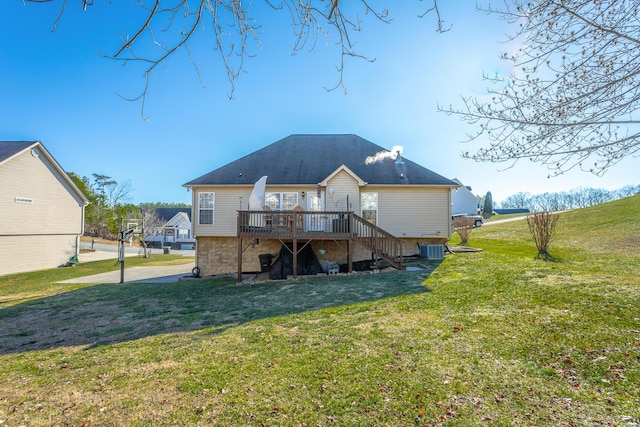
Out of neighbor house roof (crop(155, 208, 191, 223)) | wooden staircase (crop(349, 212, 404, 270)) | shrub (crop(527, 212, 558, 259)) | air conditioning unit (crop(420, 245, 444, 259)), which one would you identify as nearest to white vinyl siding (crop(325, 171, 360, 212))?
wooden staircase (crop(349, 212, 404, 270))

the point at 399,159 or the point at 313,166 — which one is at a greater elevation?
the point at 399,159

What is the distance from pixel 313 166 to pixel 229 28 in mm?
12566

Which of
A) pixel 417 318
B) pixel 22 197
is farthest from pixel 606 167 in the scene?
pixel 22 197

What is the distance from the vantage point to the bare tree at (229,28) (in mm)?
2549

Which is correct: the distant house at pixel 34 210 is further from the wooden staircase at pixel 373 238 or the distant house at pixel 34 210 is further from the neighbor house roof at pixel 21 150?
the wooden staircase at pixel 373 238

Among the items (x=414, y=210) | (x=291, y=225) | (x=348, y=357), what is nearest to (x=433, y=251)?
(x=414, y=210)

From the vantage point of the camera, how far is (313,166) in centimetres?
1548

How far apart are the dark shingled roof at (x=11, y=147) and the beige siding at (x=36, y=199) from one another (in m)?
0.33

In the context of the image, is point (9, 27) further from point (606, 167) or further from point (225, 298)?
point (606, 167)

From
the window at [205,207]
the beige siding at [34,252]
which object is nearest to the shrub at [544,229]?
the window at [205,207]

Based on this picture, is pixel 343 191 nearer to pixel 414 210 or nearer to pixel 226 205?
pixel 414 210

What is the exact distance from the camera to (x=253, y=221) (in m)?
12.7

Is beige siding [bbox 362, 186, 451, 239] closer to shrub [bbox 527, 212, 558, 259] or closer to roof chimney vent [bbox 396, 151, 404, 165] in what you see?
roof chimney vent [bbox 396, 151, 404, 165]

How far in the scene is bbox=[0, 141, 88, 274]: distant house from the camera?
674 inches
